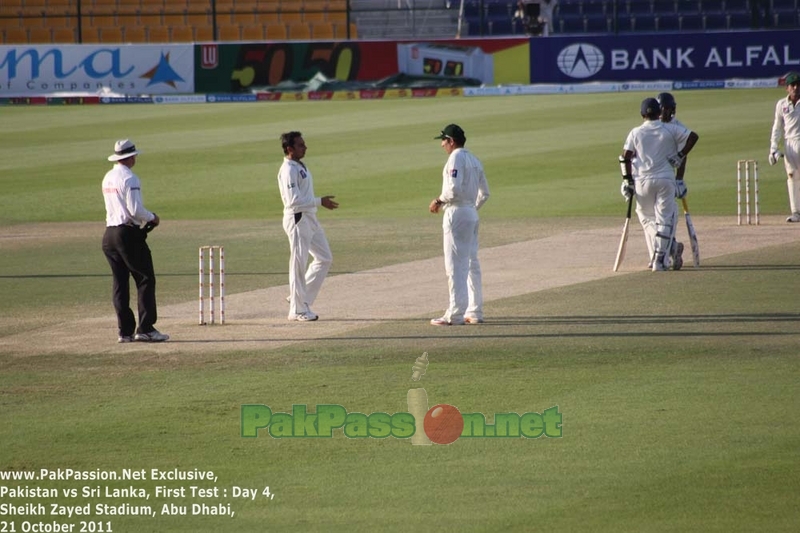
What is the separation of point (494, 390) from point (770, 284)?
5988mm

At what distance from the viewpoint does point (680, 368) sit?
10570 mm

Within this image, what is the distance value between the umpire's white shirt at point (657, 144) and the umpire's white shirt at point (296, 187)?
190 inches

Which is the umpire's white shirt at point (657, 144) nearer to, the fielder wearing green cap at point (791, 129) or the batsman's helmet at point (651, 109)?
the batsman's helmet at point (651, 109)

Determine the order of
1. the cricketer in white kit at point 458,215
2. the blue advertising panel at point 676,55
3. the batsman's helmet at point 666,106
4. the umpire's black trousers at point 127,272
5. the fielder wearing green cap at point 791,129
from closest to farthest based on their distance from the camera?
1. the umpire's black trousers at point 127,272
2. the cricketer in white kit at point 458,215
3. the batsman's helmet at point 666,106
4. the fielder wearing green cap at point 791,129
5. the blue advertising panel at point 676,55

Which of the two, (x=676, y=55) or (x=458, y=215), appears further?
(x=676, y=55)

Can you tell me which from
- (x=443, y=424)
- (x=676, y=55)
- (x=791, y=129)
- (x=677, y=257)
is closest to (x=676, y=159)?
(x=677, y=257)

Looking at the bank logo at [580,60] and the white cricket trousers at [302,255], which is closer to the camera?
the white cricket trousers at [302,255]

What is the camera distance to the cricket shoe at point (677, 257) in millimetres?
15703

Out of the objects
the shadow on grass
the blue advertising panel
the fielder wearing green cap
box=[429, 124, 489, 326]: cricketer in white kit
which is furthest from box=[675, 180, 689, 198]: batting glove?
the blue advertising panel

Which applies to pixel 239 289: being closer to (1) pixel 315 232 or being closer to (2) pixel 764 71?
(1) pixel 315 232

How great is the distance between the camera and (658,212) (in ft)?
52.2

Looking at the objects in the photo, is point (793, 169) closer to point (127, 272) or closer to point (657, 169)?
point (657, 169)

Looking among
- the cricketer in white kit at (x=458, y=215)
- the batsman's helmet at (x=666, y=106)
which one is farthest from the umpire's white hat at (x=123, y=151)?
the batsman's helmet at (x=666, y=106)

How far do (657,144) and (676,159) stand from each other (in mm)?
343
